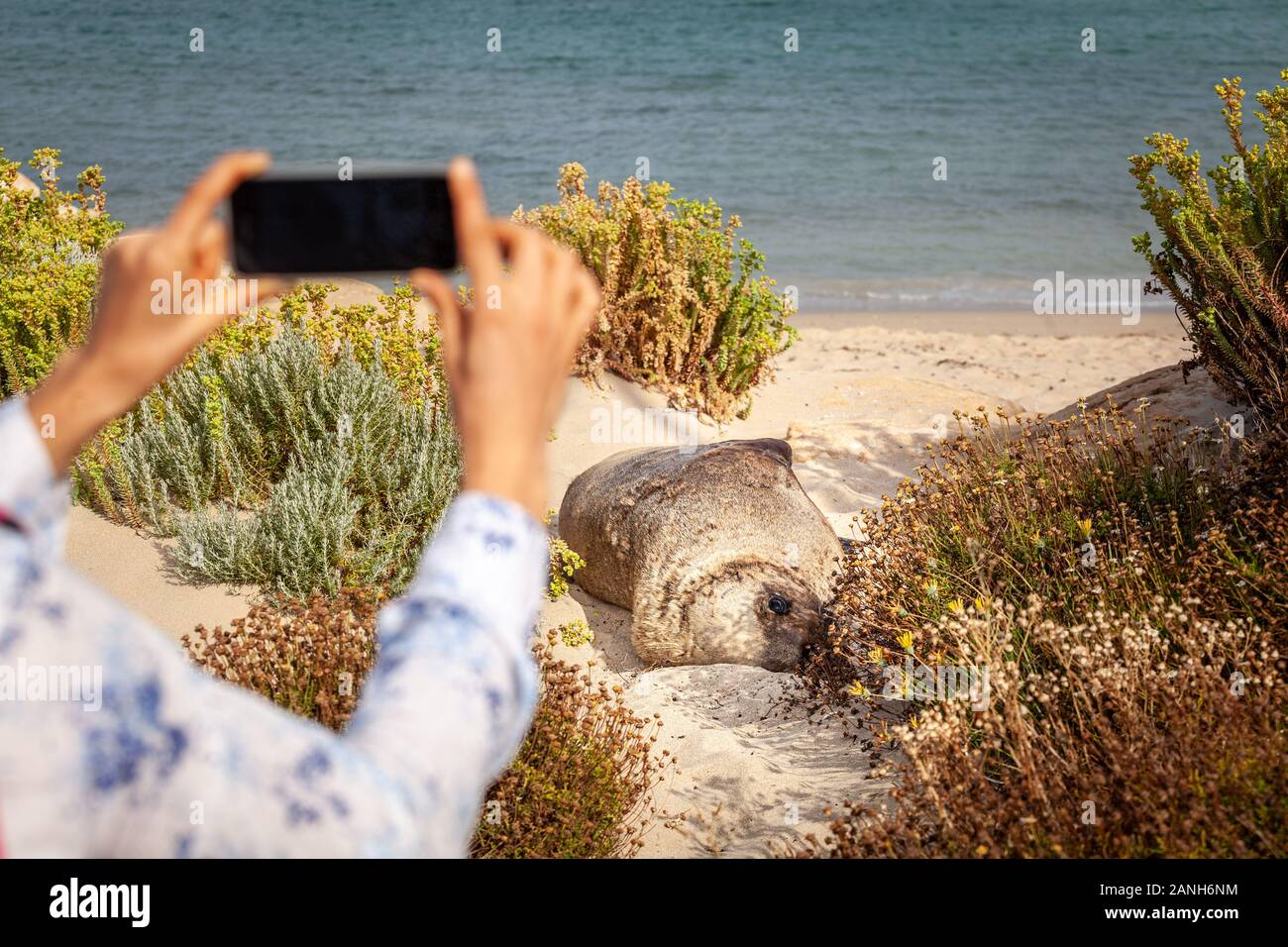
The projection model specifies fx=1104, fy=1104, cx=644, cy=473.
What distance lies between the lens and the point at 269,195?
1.30 m

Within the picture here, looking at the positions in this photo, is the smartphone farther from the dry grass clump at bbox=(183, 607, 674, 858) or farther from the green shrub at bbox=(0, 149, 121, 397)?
the green shrub at bbox=(0, 149, 121, 397)

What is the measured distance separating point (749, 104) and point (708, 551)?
1578 centimetres

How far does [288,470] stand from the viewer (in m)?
4.74

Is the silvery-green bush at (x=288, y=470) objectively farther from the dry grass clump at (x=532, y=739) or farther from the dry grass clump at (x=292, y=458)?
the dry grass clump at (x=532, y=739)

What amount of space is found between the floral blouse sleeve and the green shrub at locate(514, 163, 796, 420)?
5.79 meters

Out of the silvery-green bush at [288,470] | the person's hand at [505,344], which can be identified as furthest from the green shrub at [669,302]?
the person's hand at [505,344]

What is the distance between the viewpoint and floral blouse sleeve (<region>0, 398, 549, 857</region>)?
904 mm

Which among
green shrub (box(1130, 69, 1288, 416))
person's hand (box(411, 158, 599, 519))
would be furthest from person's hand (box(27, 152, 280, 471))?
green shrub (box(1130, 69, 1288, 416))

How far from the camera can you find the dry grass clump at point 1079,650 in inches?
103

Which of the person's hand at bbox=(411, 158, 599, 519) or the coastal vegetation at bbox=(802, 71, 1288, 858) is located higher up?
the person's hand at bbox=(411, 158, 599, 519)
